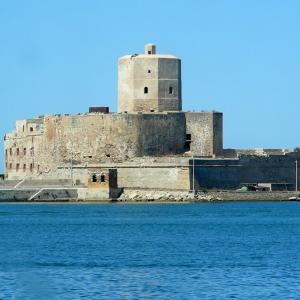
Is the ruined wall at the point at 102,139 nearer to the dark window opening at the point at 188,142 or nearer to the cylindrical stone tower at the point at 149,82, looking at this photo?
the dark window opening at the point at 188,142

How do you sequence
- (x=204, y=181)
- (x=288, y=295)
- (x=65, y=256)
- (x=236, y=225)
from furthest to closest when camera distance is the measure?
1. (x=204, y=181)
2. (x=236, y=225)
3. (x=65, y=256)
4. (x=288, y=295)

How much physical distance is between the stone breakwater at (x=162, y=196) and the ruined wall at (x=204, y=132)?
11.3 feet

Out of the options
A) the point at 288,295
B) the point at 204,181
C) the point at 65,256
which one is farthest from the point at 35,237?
the point at 204,181

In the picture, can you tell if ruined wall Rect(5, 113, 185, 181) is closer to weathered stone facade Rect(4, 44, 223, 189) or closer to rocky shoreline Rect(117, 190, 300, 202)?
weathered stone facade Rect(4, 44, 223, 189)

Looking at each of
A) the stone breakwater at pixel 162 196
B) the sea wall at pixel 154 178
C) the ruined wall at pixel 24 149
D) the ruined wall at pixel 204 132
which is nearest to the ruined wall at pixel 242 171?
the stone breakwater at pixel 162 196

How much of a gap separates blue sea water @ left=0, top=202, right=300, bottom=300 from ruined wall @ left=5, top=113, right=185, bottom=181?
7.64 metres

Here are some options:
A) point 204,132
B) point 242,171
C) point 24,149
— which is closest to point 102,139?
point 204,132

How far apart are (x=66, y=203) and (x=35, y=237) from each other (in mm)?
21192

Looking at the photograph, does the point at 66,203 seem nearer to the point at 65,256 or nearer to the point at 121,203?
the point at 121,203

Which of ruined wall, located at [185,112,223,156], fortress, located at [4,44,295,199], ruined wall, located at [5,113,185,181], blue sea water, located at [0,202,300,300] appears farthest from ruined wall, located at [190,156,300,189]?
blue sea water, located at [0,202,300,300]

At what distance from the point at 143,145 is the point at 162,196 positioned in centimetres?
317

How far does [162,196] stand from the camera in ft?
191

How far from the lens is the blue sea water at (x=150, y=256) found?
981 inches

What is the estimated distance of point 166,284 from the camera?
84.4ft
